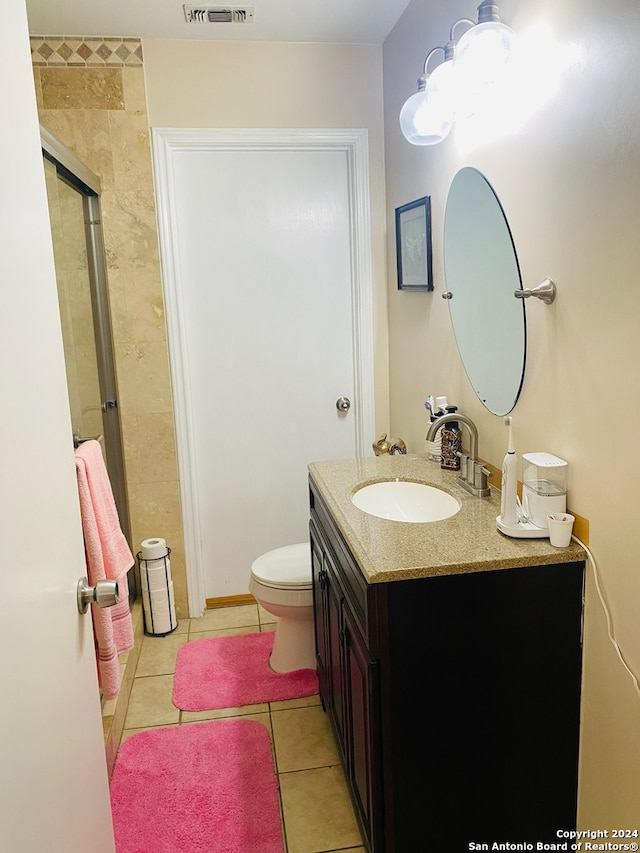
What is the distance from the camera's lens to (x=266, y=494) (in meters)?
3.23

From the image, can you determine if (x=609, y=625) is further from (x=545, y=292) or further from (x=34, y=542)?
(x=34, y=542)

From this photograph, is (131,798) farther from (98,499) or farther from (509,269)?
(509,269)

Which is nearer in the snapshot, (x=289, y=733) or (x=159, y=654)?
(x=289, y=733)

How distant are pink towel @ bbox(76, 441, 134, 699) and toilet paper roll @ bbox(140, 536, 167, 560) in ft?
2.35

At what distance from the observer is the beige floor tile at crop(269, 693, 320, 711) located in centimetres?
246

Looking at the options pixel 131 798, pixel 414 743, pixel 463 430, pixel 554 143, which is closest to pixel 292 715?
pixel 131 798

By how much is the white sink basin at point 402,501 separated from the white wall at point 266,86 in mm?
1545

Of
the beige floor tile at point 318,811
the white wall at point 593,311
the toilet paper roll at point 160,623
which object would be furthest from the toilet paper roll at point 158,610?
the white wall at point 593,311

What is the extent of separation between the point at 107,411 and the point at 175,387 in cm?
30

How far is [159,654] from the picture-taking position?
288 centimetres

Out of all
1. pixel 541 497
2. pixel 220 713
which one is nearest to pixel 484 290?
pixel 541 497

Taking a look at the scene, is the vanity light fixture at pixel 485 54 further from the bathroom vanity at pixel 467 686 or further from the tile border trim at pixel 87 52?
the tile border trim at pixel 87 52

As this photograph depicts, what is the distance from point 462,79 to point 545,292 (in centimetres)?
61

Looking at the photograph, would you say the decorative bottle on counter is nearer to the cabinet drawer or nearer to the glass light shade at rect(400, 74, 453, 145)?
the cabinet drawer
